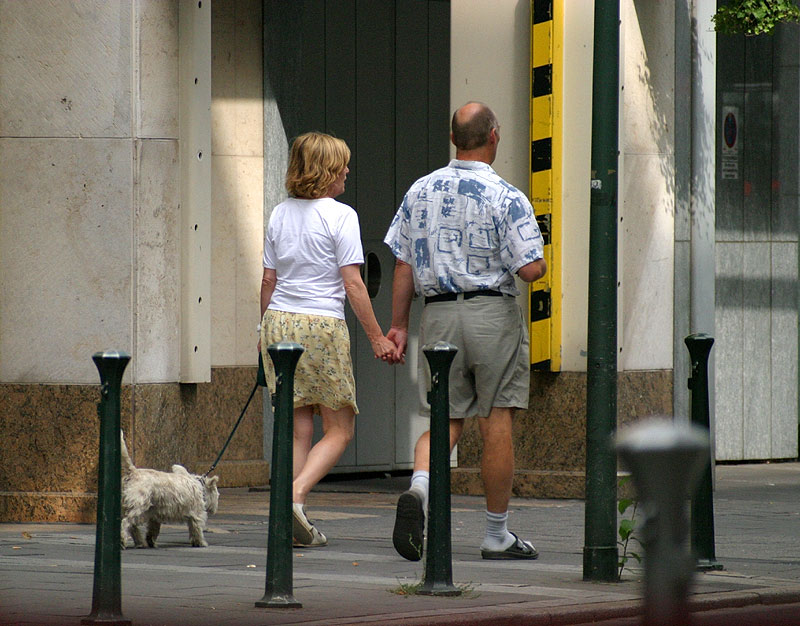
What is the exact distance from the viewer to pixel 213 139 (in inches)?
430

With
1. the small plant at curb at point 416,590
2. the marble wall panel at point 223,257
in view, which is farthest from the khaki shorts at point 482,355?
the marble wall panel at point 223,257

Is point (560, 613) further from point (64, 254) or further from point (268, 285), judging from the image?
point (64, 254)

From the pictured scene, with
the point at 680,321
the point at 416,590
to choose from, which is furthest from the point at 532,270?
the point at 680,321

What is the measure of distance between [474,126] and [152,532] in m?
2.46

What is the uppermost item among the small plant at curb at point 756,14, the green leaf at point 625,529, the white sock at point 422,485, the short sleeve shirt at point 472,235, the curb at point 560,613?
the small plant at curb at point 756,14

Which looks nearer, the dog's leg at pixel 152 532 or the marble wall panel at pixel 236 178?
the dog's leg at pixel 152 532

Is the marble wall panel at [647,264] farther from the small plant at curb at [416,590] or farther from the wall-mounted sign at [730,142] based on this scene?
the small plant at curb at [416,590]

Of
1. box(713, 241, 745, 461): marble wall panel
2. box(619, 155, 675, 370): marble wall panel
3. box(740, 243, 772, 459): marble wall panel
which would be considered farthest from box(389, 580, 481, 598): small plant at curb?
box(740, 243, 772, 459): marble wall panel

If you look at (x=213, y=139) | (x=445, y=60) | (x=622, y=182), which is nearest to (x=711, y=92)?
(x=622, y=182)

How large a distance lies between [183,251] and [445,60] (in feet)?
12.3

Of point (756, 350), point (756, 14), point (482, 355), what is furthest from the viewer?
point (756, 350)

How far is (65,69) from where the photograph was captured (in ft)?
29.3

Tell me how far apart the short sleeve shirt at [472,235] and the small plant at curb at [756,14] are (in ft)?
11.1

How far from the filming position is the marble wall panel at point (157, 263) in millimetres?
8930
